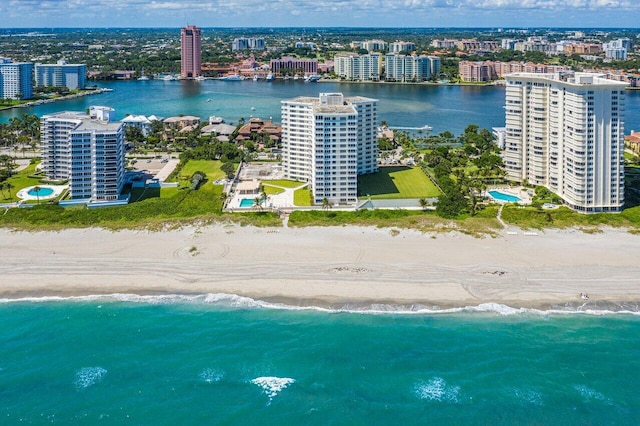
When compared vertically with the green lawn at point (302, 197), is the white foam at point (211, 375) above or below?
below

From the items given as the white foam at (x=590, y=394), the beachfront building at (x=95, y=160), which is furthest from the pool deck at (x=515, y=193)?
the beachfront building at (x=95, y=160)

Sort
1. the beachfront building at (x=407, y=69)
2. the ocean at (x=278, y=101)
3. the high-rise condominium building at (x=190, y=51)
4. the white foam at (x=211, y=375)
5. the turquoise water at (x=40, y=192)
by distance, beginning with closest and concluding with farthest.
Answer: the white foam at (x=211, y=375), the turquoise water at (x=40, y=192), the ocean at (x=278, y=101), the beachfront building at (x=407, y=69), the high-rise condominium building at (x=190, y=51)

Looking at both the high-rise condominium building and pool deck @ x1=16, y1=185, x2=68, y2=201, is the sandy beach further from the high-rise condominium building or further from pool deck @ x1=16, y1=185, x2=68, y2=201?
the high-rise condominium building

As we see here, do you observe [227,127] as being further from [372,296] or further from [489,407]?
[489,407]

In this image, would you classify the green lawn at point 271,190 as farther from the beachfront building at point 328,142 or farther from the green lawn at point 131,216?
the green lawn at point 131,216

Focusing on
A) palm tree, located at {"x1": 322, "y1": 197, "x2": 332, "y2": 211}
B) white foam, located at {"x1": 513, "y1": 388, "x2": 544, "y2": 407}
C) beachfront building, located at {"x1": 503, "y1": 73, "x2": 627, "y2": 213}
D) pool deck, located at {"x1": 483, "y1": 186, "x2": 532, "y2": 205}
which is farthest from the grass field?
white foam, located at {"x1": 513, "y1": 388, "x2": 544, "y2": 407}

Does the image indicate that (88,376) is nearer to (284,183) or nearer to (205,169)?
(284,183)

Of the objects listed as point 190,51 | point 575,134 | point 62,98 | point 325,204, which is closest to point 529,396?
point 325,204
